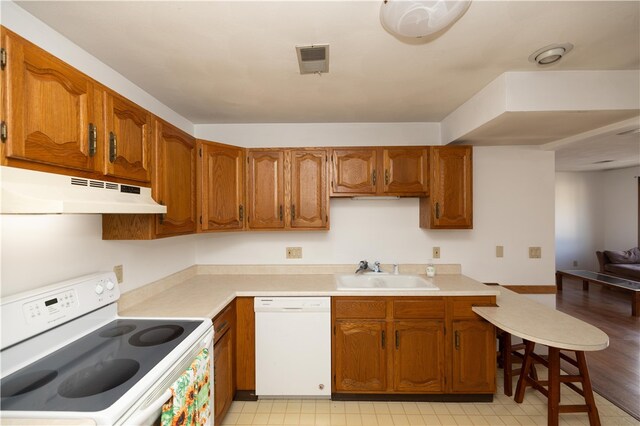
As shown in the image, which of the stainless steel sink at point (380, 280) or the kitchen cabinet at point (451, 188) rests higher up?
the kitchen cabinet at point (451, 188)

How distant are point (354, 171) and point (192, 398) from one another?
192 cm

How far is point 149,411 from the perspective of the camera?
3.16 ft

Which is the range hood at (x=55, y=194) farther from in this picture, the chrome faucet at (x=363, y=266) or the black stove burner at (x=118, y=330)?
the chrome faucet at (x=363, y=266)

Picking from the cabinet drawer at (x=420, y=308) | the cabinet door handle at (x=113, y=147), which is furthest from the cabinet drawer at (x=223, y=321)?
the cabinet drawer at (x=420, y=308)

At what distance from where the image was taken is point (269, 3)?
3.92 feet

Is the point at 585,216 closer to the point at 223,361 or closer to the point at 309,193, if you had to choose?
the point at 309,193

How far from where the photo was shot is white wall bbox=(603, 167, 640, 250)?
215 inches

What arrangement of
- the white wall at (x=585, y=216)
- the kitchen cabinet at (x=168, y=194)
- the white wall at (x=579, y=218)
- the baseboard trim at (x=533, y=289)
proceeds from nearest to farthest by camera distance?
the kitchen cabinet at (x=168, y=194), the baseboard trim at (x=533, y=289), the white wall at (x=585, y=216), the white wall at (x=579, y=218)

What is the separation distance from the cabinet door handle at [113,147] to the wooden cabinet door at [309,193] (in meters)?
1.33

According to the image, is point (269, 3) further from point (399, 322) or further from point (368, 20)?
point (399, 322)

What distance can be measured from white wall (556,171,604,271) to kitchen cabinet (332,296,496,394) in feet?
18.5

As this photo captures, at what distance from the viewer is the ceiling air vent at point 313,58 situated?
1.50 metres

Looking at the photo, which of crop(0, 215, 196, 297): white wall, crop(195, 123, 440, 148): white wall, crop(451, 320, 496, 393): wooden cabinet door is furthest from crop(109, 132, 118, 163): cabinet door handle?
crop(451, 320, 496, 393): wooden cabinet door

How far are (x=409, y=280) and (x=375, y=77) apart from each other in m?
1.76
